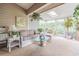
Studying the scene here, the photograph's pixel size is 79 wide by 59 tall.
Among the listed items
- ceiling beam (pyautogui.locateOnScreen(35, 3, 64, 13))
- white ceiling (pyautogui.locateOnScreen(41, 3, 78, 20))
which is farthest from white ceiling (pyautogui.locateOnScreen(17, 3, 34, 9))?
white ceiling (pyautogui.locateOnScreen(41, 3, 78, 20))

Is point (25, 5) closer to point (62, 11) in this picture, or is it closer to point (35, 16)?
point (35, 16)

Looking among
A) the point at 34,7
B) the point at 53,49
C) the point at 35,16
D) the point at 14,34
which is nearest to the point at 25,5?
the point at 34,7

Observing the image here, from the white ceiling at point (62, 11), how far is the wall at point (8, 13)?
0.55m

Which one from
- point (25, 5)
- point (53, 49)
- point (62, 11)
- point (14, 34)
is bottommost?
point (53, 49)

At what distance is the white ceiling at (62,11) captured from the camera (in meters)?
2.35

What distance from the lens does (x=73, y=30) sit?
8.04ft

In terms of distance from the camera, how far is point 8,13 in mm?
2363

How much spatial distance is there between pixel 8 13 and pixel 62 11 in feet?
3.94

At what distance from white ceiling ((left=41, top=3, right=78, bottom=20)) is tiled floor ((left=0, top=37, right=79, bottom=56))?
512 millimetres

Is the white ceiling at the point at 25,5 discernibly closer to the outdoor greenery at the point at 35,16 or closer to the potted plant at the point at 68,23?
the outdoor greenery at the point at 35,16

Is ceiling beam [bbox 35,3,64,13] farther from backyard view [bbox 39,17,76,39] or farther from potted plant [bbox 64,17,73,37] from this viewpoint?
potted plant [bbox 64,17,73,37]

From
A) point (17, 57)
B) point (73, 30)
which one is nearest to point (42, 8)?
point (73, 30)

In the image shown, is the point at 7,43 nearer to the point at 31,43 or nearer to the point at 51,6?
the point at 31,43

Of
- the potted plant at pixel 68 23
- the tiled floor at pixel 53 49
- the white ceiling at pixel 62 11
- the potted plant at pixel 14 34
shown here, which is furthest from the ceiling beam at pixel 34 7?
the tiled floor at pixel 53 49
